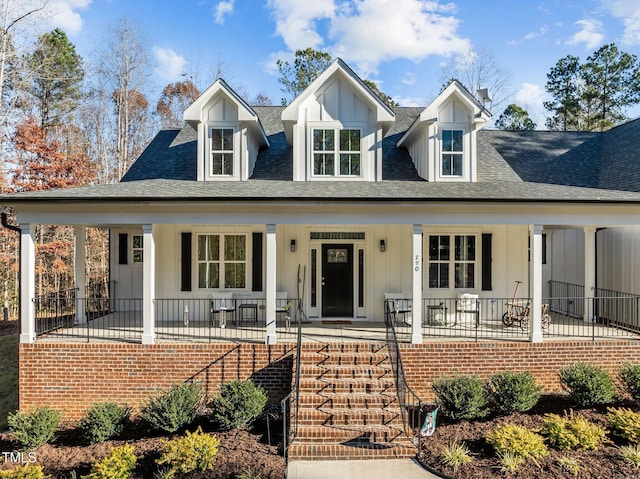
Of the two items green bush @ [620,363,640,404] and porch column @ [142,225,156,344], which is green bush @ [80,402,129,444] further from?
green bush @ [620,363,640,404]

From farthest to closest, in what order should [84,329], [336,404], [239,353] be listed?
[84,329] < [239,353] < [336,404]

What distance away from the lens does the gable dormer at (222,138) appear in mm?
11086

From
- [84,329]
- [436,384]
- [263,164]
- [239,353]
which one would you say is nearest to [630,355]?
[436,384]

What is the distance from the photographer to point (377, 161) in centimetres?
1127

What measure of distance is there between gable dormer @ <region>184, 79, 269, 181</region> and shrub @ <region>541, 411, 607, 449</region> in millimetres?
8963

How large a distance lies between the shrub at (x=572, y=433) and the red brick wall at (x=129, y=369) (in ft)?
16.7

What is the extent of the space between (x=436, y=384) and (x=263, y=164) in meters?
7.91

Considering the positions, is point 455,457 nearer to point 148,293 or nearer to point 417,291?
point 417,291

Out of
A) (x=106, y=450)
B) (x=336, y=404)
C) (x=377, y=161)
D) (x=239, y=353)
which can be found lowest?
(x=106, y=450)

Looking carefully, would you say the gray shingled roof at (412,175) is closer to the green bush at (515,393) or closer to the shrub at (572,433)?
the green bush at (515,393)

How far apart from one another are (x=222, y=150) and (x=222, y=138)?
1.11 ft

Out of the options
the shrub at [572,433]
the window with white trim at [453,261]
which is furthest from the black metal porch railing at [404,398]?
the window with white trim at [453,261]

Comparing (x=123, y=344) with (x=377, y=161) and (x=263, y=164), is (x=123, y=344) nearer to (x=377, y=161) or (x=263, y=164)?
(x=263, y=164)

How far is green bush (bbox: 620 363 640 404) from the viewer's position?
8.02 m
